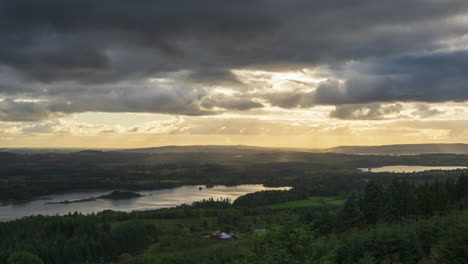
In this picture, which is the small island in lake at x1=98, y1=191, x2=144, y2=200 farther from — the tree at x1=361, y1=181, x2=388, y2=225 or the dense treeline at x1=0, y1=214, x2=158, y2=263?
the tree at x1=361, y1=181, x2=388, y2=225

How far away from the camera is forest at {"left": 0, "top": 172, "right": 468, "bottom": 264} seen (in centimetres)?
2197

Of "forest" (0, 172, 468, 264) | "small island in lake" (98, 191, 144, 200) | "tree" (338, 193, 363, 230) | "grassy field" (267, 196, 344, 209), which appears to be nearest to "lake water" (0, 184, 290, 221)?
"small island in lake" (98, 191, 144, 200)

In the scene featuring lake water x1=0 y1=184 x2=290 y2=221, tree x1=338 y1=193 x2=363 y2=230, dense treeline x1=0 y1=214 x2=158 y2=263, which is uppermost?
tree x1=338 y1=193 x2=363 y2=230

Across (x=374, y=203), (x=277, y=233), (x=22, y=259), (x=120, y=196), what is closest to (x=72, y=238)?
(x=22, y=259)

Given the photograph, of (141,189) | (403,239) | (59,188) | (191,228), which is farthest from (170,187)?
(403,239)

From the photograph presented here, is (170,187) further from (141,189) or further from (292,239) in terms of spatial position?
(292,239)

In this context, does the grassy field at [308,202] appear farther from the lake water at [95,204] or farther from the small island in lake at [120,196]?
the small island in lake at [120,196]

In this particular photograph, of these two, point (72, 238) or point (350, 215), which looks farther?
point (72, 238)

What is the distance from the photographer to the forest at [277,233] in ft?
72.1

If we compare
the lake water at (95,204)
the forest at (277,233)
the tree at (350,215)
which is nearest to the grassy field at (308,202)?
the forest at (277,233)

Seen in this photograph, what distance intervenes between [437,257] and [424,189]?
32.9 m

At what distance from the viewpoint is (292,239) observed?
1980cm

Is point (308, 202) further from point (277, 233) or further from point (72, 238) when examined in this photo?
point (277, 233)

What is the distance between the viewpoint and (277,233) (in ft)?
67.1
